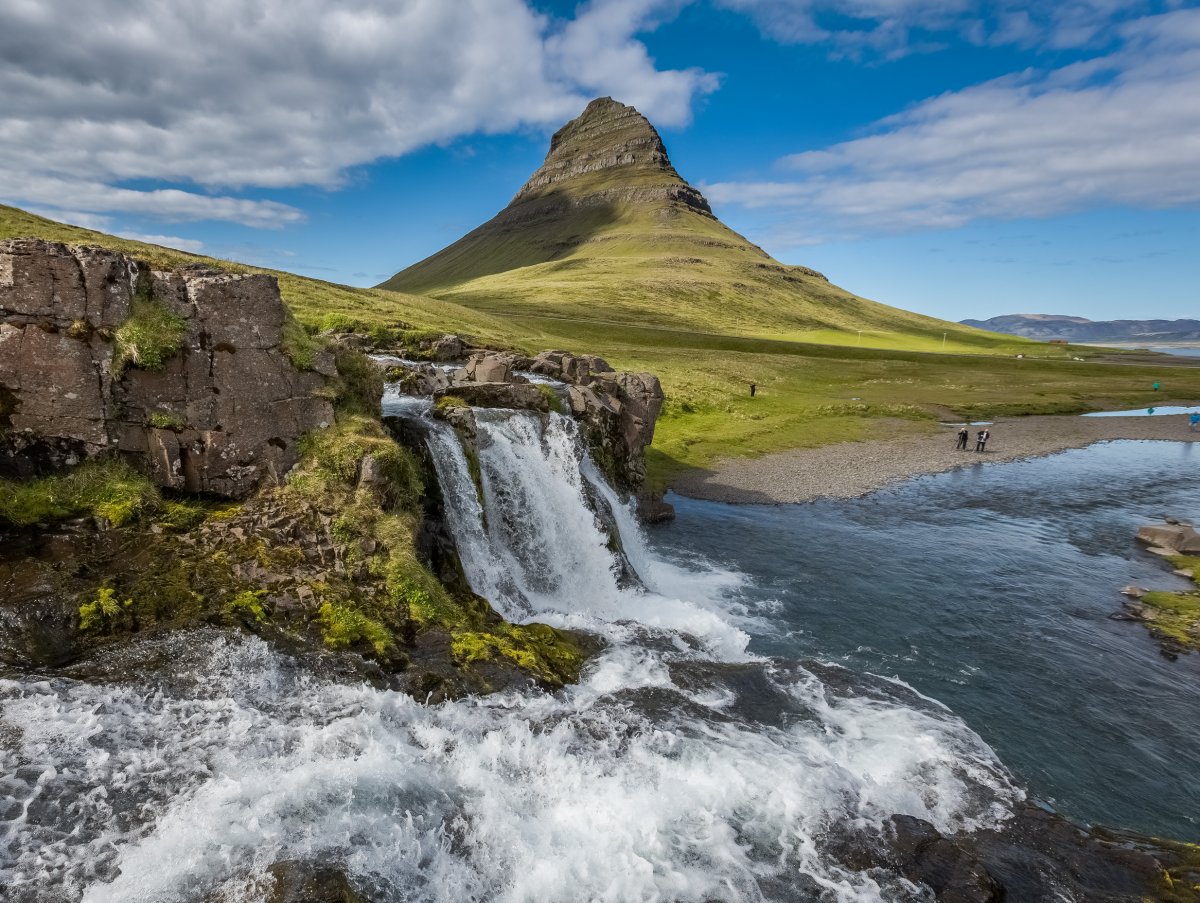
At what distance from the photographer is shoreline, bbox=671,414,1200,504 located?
159 feet

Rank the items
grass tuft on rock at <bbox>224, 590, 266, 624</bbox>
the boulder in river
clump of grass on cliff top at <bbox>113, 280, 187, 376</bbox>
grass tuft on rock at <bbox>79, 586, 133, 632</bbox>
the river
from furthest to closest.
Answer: the boulder in river < clump of grass on cliff top at <bbox>113, 280, 187, 376</bbox> < grass tuft on rock at <bbox>224, 590, 266, 624</bbox> < grass tuft on rock at <bbox>79, 586, 133, 632</bbox> < the river

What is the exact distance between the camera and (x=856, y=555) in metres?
35.4

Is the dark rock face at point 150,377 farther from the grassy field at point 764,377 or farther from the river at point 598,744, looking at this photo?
the river at point 598,744

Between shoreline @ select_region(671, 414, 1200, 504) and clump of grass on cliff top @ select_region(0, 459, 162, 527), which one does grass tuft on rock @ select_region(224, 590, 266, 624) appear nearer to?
clump of grass on cliff top @ select_region(0, 459, 162, 527)

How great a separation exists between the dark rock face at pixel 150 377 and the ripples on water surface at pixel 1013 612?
1934 cm

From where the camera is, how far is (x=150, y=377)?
18.0 m

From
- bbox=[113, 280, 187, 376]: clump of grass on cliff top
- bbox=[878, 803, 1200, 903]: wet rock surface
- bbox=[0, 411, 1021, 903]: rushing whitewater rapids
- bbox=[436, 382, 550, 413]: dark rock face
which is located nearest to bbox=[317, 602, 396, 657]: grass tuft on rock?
bbox=[0, 411, 1021, 903]: rushing whitewater rapids

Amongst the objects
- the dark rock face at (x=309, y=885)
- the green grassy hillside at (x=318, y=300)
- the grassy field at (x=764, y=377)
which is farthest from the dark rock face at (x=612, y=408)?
the dark rock face at (x=309, y=885)

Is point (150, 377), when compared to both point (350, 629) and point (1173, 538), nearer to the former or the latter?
point (350, 629)

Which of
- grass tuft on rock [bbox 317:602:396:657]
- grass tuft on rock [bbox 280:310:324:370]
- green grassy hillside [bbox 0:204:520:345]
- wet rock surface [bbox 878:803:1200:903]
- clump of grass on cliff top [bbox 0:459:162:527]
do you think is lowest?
wet rock surface [bbox 878:803:1200:903]

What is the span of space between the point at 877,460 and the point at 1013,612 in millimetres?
31157

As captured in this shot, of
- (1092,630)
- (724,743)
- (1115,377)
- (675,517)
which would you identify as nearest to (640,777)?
(724,743)

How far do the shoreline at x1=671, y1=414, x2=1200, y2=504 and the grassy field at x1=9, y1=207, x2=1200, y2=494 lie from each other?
277 centimetres

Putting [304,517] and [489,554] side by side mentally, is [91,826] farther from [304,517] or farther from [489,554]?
[489,554]
